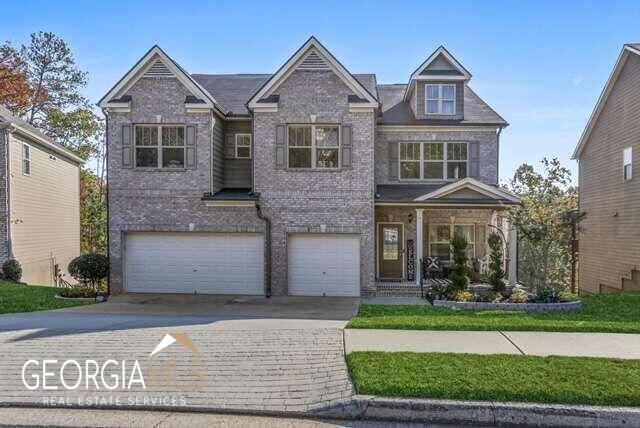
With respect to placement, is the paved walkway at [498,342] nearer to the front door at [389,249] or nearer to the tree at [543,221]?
the tree at [543,221]

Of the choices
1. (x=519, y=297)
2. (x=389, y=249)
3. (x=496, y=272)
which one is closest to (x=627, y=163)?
(x=496, y=272)

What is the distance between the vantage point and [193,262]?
53.4 feet

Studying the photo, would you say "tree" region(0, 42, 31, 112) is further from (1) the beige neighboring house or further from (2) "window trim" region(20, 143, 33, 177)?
(2) "window trim" region(20, 143, 33, 177)

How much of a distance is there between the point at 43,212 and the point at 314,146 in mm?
13640

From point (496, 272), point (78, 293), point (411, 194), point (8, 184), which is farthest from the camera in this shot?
point (8, 184)

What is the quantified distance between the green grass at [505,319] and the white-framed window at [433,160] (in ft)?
21.0

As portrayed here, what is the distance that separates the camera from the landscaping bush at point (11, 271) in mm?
17703

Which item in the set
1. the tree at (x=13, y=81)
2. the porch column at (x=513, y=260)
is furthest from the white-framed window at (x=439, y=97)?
the tree at (x=13, y=81)

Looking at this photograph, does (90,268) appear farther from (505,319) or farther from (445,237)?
(505,319)

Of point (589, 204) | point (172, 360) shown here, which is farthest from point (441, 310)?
point (589, 204)

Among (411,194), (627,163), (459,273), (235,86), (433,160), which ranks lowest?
(459,273)

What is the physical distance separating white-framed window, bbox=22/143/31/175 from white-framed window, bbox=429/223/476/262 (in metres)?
16.6

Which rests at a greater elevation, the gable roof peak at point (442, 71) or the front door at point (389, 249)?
the gable roof peak at point (442, 71)

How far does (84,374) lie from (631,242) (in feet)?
58.6
